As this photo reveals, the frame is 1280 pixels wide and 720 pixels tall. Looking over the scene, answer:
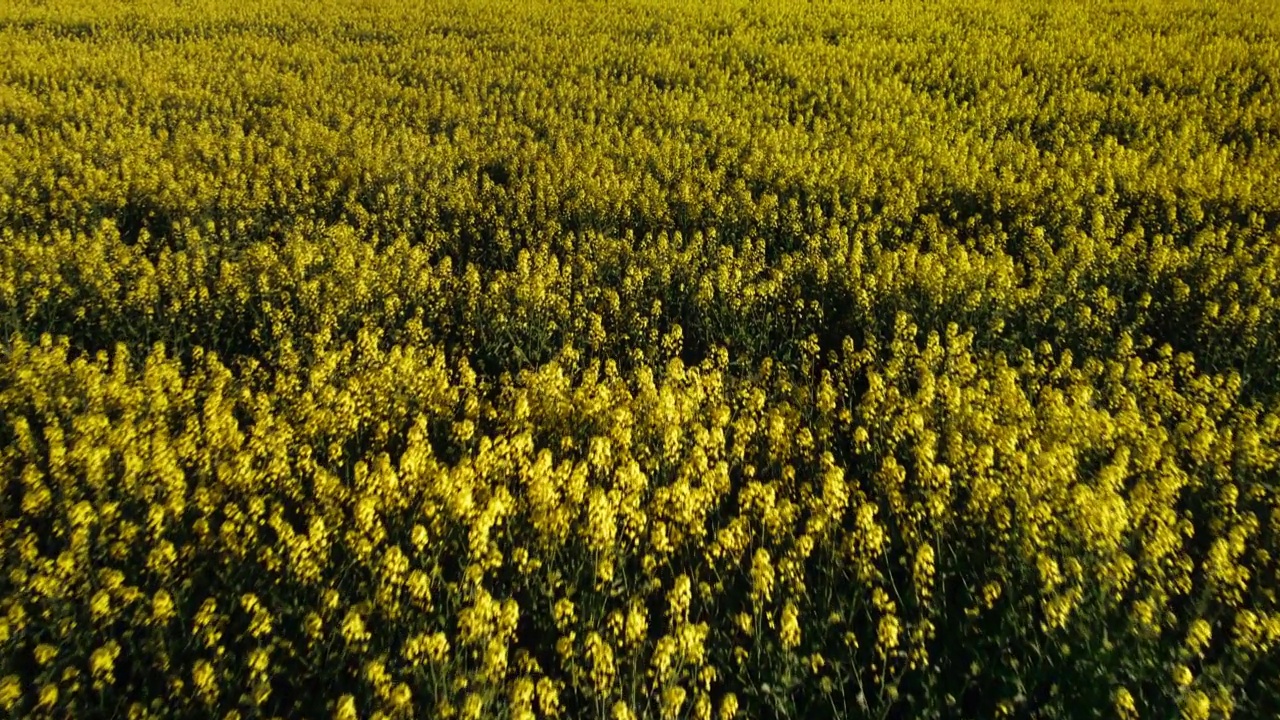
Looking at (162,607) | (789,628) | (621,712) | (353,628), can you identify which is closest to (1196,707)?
(789,628)

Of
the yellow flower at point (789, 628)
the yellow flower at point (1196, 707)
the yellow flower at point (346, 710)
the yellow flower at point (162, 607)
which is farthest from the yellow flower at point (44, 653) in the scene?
the yellow flower at point (1196, 707)

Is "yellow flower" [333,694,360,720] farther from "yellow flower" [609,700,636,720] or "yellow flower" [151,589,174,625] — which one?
"yellow flower" [151,589,174,625]

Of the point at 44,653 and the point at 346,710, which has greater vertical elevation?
the point at 346,710

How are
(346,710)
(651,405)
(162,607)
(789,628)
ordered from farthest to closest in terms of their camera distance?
(651,405) → (162,607) → (789,628) → (346,710)

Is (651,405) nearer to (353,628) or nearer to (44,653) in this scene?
(353,628)

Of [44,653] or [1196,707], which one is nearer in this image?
[1196,707]

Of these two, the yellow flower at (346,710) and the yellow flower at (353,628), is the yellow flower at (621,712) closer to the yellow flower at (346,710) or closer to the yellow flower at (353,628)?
the yellow flower at (346,710)

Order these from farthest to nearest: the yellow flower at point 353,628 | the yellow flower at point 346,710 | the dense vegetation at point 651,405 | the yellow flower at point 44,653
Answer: the dense vegetation at point 651,405 → the yellow flower at point 353,628 → the yellow flower at point 44,653 → the yellow flower at point 346,710

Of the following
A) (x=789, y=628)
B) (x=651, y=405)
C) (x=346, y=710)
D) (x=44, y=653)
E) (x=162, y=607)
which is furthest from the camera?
(x=651, y=405)

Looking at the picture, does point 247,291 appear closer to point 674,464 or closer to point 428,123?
point 674,464

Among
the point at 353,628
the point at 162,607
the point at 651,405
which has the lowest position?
the point at 162,607
